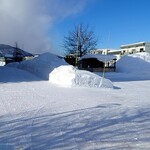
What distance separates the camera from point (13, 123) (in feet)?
23.4

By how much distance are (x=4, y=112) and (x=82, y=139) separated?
3.21 meters

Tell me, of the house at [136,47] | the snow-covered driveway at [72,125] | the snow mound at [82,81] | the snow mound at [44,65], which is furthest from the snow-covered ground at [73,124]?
the house at [136,47]

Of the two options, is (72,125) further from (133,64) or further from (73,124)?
(133,64)

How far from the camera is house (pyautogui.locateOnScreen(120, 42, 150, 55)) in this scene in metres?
104

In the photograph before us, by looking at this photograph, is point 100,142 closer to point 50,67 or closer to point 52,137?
point 52,137

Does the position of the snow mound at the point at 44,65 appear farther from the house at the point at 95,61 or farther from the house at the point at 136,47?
the house at the point at 136,47

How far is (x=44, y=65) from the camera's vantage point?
25.3 metres

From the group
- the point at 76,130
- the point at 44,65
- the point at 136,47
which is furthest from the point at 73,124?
the point at 136,47

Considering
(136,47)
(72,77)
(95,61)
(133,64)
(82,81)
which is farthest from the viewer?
(136,47)

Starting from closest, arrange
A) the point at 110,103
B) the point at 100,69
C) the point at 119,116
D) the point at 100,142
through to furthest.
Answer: the point at 100,142
the point at 119,116
the point at 110,103
the point at 100,69

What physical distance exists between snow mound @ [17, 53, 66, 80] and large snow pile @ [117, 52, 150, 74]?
20.0m

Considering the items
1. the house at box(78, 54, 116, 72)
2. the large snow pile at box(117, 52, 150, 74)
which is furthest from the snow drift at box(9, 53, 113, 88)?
the house at box(78, 54, 116, 72)

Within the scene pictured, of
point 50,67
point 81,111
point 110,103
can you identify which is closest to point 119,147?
point 81,111

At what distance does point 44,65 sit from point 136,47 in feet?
299
